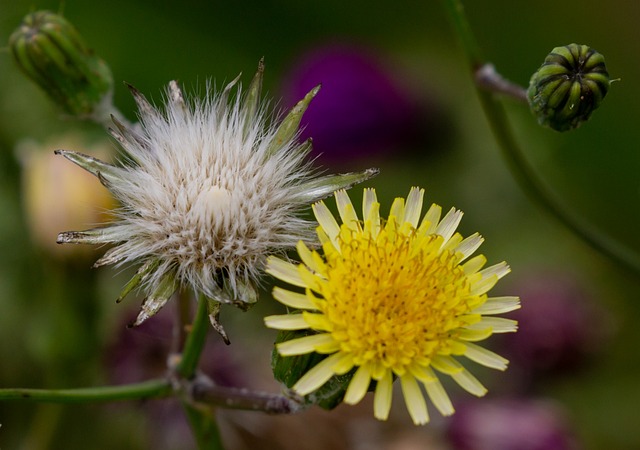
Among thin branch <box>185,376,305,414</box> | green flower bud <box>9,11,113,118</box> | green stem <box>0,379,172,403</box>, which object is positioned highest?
green flower bud <box>9,11,113,118</box>

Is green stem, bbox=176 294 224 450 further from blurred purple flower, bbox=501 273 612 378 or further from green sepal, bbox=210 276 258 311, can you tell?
blurred purple flower, bbox=501 273 612 378

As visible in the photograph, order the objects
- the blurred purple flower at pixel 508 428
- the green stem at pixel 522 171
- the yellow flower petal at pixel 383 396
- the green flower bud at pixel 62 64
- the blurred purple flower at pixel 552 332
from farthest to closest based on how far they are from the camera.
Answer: the blurred purple flower at pixel 552 332, the blurred purple flower at pixel 508 428, the green stem at pixel 522 171, the green flower bud at pixel 62 64, the yellow flower petal at pixel 383 396

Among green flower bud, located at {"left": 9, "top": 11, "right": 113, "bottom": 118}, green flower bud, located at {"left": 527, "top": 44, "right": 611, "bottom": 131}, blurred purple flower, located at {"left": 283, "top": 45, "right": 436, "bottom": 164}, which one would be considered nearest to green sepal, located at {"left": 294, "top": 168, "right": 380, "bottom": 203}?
green flower bud, located at {"left": 527, "top": 44, "right": 611, "bottom": 131}

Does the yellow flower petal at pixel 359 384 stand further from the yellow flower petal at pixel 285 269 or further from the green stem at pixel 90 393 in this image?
the green stem at pixel 90 393

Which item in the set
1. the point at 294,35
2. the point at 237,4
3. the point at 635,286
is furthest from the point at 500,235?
the point at 237,4

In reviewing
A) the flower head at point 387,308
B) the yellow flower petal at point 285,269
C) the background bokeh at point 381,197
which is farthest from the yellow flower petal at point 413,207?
the background bokeh at point 381,197

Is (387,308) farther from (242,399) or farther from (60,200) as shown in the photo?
(60,200)

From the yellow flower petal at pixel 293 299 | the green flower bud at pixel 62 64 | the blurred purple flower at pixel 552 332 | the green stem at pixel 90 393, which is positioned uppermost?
the blurred purple flower at pixel 552 332

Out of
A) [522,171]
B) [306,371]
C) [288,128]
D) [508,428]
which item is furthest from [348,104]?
[306,371]
